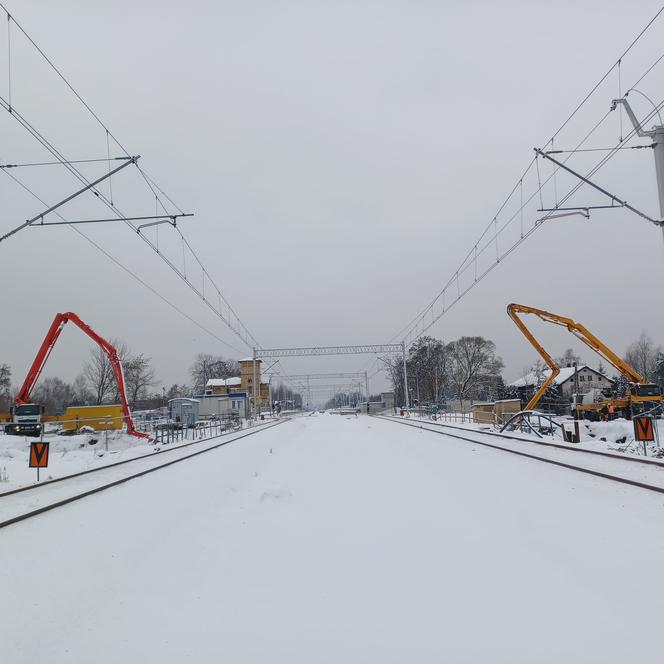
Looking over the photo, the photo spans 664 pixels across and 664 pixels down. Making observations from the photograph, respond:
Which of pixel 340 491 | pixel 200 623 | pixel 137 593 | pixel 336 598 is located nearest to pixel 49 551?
pixel 137 593

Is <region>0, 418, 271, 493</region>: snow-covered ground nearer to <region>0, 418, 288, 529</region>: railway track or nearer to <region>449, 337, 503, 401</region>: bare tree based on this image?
<region>0, 418, 288, 529</region>: railway track

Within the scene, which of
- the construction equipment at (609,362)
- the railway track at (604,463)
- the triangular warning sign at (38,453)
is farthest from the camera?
the construction equipment at (609,362)

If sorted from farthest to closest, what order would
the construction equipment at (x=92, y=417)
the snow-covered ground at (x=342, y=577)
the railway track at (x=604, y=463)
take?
the construction equipment at (x=92, y=417)
the railway track at (x=604, y=463)
the snow-covered ground at (x=342, y=577)

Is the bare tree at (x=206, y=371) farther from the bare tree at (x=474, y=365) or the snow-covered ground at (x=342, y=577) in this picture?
the snow-covered ground at (x=342, y=577)

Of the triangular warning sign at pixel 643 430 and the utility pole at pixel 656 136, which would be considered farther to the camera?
the triangular warning sign at pixel 643 430

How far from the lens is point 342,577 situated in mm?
6027

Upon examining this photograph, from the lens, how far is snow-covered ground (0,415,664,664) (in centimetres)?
444

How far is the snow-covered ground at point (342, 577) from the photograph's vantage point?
444 centimetres

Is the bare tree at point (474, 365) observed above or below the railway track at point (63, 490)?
above

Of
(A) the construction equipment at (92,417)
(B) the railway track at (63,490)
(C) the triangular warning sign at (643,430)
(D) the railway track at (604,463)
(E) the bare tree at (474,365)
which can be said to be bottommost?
(D) the railway track at (604,463)

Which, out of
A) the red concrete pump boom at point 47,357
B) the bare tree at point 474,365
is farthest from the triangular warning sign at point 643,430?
the bare tree at point 474,365

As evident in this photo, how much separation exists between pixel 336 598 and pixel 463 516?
3.80 metres

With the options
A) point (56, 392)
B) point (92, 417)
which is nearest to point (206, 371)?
point (56, 392)

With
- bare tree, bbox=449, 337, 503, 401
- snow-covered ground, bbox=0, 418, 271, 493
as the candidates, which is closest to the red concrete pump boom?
snow-covered ground, bbox=0, 418, 271, 493
